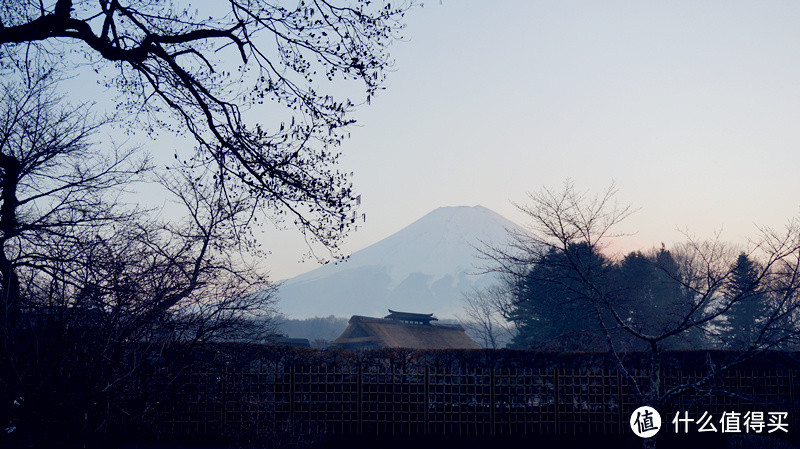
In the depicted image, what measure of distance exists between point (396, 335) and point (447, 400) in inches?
995

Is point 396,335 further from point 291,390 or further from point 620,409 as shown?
point 620,409

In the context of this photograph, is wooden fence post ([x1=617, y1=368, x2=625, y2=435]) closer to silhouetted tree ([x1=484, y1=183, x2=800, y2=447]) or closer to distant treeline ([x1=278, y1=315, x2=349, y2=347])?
silhouetted tree ([x1=484, y1=183, x2=800, y2=447])

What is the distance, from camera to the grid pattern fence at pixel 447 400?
13.3 metres

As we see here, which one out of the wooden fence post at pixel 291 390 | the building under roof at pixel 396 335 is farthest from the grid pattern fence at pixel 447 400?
the building under roof at pixel 396 335

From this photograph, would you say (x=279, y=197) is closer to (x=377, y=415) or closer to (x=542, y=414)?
(x=377, y=415)

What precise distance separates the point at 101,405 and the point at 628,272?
34.2 m

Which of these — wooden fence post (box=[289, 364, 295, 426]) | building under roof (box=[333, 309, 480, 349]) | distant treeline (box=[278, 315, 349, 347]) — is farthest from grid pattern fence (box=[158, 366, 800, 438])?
distant treeline (box=[278, 315, 349, 347])

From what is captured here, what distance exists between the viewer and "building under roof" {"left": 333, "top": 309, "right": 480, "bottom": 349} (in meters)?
37.8

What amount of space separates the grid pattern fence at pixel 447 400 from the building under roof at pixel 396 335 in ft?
71.9

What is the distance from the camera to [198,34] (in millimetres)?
6344

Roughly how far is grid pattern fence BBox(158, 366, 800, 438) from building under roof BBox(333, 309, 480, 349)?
21929 millimetres

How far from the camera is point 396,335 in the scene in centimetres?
3912

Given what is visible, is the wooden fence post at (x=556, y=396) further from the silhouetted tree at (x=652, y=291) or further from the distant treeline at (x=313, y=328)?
the distant treeline at (x=313, y=328)

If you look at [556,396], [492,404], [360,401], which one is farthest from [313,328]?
[556,396]
